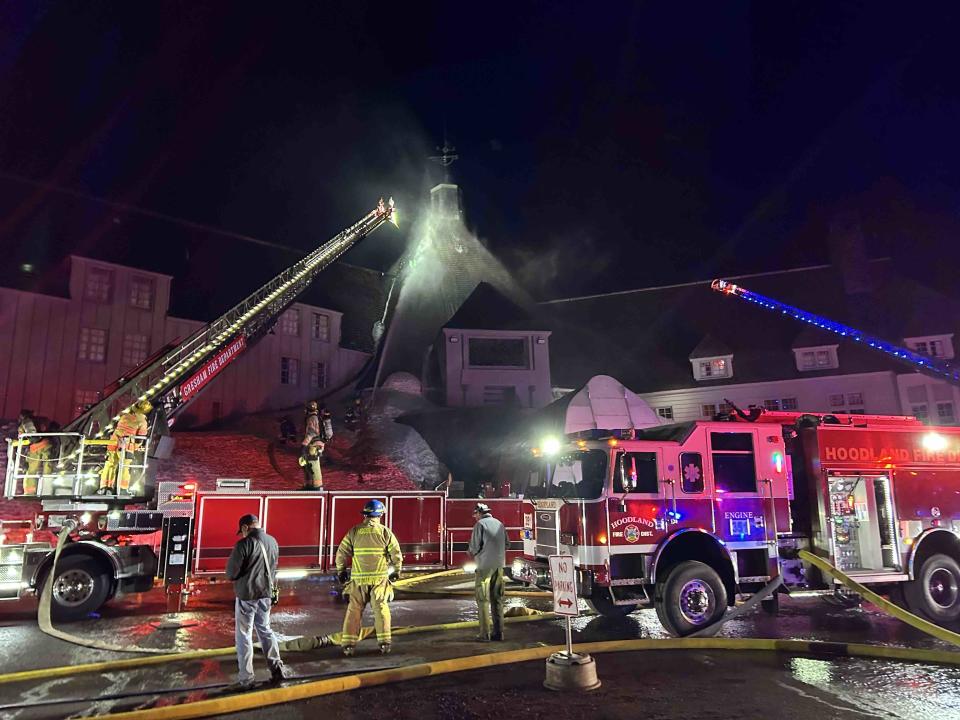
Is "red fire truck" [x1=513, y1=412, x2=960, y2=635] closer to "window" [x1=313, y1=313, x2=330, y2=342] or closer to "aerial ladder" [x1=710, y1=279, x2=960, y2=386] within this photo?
"aerial ladder" [x1=710, y1=279, x2=960, y2=386]

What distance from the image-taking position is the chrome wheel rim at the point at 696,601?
840 cm

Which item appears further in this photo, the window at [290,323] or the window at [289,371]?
the window at [290,323]

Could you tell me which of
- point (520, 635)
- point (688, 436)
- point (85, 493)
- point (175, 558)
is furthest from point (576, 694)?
point (85, 493)

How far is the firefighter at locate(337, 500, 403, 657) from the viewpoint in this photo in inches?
296

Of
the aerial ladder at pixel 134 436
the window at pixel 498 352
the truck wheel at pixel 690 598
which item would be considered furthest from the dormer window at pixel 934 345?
the aerial ladder at pixel 134 436

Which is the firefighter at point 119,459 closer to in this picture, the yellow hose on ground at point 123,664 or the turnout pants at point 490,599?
the yellow hose on ground at point 123,664

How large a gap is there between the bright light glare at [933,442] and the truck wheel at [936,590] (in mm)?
1690

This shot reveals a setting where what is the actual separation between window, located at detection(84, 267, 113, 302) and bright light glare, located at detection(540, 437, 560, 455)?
23.8 m

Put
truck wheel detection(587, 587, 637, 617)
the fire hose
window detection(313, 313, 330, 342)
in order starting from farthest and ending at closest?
window detection(313, 313, 330, 342)
truck wheel detection(587, 587, 637, 617)
the fire hose

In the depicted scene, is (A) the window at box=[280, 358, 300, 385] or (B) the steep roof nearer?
(A) the window at box=[280, 358, 300, 385]

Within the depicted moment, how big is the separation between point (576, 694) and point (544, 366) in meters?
29.7

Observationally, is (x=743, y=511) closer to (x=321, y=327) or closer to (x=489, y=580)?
(x=489, y=580)

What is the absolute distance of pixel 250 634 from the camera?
623cm

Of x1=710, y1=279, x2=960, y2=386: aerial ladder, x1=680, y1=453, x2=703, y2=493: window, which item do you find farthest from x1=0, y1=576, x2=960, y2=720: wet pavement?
x1=710, y1=279, x2=960, y2=386: aerial ladder
